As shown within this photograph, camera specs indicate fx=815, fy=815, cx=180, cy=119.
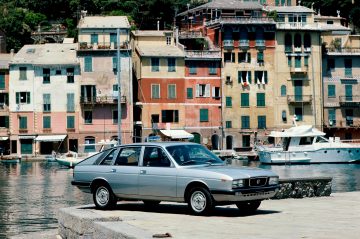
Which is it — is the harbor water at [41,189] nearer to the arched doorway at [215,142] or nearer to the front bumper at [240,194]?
the front bumper at [240,194]

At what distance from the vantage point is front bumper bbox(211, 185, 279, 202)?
52.7ft

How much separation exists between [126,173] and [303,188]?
5488 millimetres

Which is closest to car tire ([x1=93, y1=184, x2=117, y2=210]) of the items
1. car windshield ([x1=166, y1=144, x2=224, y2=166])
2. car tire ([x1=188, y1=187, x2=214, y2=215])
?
car windshield ([x1=166, y1=144, x2=224, y2=166])

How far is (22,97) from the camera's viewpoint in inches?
3253

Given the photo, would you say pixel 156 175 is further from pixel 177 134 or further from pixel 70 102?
pixel 70 102

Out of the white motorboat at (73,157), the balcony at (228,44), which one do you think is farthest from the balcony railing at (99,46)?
the white motorboat at (73,157)

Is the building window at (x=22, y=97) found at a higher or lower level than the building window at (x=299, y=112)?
higher

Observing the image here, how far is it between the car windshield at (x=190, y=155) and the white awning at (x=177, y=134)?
61138 mm

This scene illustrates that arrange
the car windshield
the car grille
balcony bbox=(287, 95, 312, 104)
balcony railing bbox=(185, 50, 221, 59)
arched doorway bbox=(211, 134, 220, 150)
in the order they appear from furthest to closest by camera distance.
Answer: balcony bbox=(287, 95, 312, 104), arched doorway bbox=(211, 134, 220, 150), balcony railing bbox=(185, 50, 221, 59), the car windshield, the car grille

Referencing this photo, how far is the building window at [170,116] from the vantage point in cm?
8350

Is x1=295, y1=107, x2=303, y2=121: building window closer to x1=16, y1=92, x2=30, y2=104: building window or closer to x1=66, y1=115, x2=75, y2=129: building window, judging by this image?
x1=66, y1=115, x2=75, y2=129: building window

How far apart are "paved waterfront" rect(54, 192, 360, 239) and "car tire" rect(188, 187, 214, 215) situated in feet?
0.67

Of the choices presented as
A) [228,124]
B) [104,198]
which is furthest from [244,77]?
[104,198]

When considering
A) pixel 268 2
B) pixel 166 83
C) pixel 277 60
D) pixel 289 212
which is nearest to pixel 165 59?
pixel 166 83
